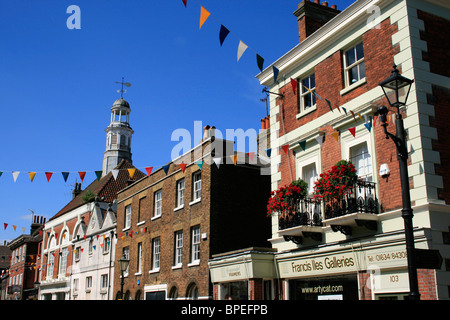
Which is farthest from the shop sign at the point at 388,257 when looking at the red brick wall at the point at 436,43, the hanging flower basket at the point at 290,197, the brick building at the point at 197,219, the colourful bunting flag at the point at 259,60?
the brick building at the point at 197,219

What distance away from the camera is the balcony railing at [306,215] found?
44.2 feet

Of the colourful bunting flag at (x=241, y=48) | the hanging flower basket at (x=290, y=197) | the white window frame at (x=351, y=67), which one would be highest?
the white window frame at (x=351, y=67)

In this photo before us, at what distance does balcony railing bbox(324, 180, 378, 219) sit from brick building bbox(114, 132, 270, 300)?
7091mm

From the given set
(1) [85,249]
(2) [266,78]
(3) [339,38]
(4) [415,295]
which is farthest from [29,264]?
(4) [415,295]

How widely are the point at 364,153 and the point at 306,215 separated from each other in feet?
8.14

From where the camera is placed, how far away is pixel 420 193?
10.5m

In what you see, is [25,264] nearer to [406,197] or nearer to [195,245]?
[195,245]

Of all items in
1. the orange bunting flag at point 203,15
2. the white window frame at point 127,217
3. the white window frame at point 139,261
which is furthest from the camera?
the white window frame at point 127,217

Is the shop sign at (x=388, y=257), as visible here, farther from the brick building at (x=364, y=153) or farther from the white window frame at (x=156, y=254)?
the white window frame at (x=156, y=254)

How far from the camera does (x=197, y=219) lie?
20.5m

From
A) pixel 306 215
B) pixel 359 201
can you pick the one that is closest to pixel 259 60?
pixel 359 201

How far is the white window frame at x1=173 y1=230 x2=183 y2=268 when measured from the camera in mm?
21500

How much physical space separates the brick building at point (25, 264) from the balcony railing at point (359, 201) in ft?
150
